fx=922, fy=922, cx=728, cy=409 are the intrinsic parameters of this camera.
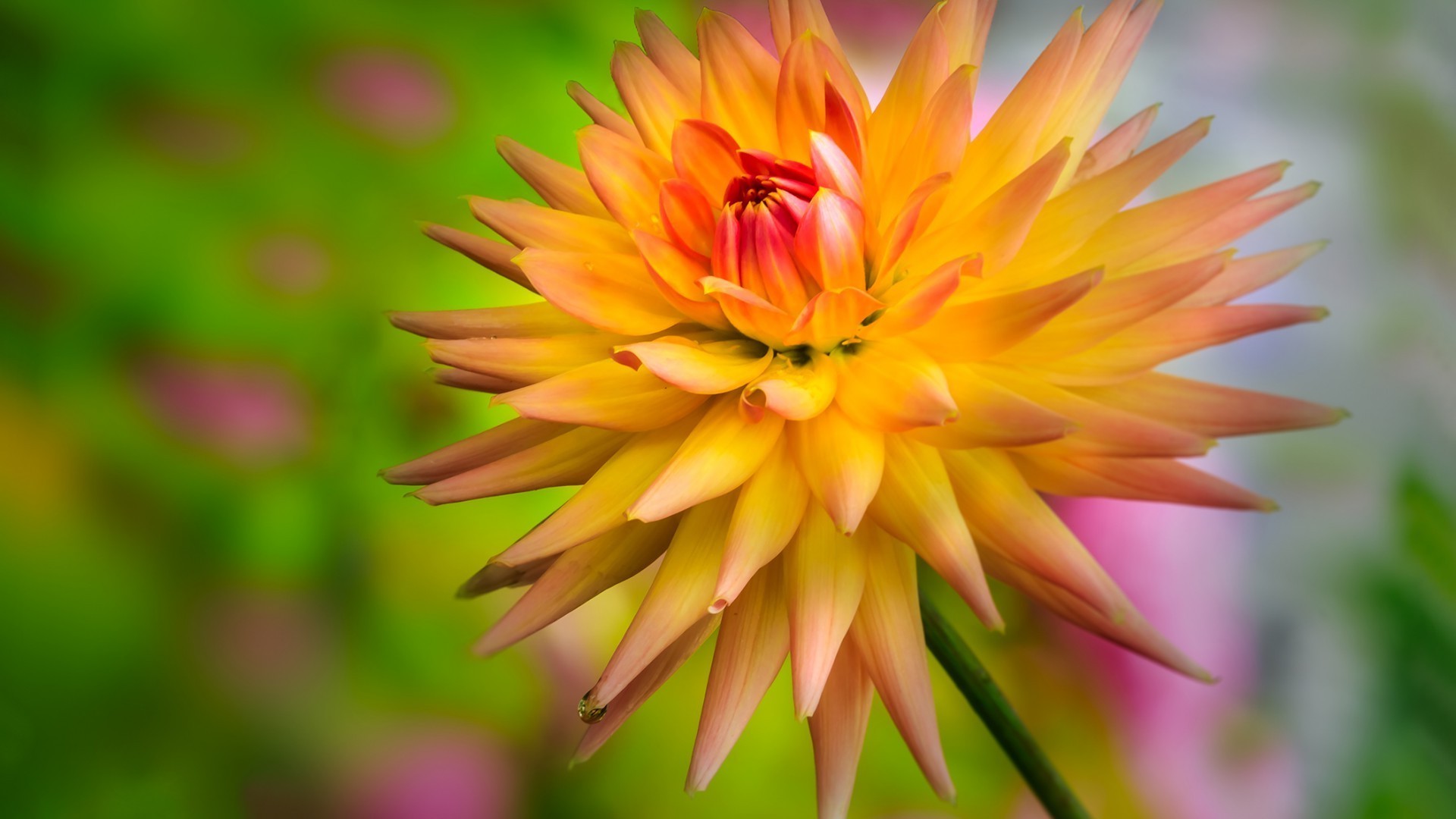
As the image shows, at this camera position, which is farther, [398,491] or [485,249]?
[398,491]

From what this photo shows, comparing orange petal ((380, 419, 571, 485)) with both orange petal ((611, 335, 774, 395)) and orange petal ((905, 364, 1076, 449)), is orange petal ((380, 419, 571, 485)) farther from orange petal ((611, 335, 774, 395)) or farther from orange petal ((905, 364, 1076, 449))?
orange petal ((905, 364, 1076, 449))

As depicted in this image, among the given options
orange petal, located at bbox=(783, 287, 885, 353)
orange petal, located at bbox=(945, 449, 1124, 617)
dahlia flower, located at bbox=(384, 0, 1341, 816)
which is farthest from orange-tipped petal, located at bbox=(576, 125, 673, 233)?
orange petal, located at bbox=(945, 449, 1124, 617)

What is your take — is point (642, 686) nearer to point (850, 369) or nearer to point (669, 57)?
point (850, 369)

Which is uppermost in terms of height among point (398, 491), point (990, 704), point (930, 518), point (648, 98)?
point (648, 98)

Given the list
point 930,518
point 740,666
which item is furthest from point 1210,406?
point 740,666

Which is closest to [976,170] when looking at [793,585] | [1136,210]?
[1136,210]

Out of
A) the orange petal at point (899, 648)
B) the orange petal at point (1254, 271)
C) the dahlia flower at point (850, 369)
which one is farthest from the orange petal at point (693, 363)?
the orange petal at point (1254, 271)
